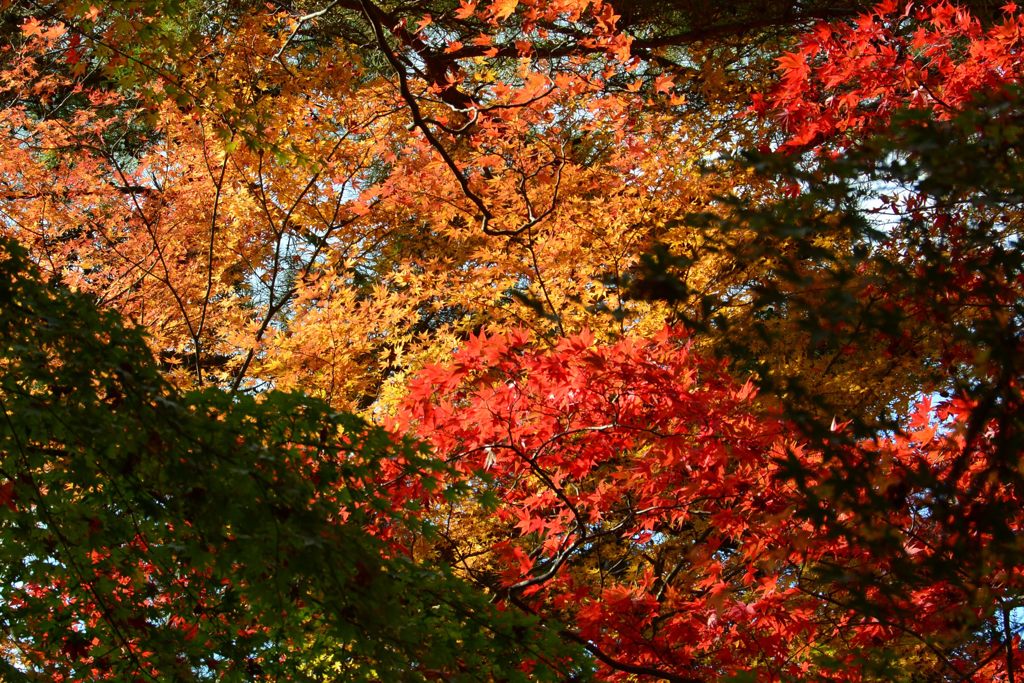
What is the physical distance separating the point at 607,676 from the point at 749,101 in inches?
235

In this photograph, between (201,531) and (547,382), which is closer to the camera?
(201,531)

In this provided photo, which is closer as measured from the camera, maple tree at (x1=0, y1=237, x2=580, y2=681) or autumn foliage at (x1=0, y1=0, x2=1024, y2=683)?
autumn foliage at (x1=0, y1=0, x2=1024, y2=683)

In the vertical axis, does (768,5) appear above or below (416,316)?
above

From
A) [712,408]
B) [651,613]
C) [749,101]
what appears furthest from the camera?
[749,101]

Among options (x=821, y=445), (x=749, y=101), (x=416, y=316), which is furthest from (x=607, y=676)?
(x=749, y=101)

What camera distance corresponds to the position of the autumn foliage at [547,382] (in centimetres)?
255

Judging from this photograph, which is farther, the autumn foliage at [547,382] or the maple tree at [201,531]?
the maple tree at [201,531]

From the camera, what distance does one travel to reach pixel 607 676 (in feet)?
16.5

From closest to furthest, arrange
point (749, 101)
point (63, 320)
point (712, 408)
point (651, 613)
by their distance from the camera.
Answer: point (63, 320), point (712, 408), point (651, 613), point (749, 101)

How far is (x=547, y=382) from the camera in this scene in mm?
4941

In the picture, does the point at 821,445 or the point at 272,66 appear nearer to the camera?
the point at 821,445

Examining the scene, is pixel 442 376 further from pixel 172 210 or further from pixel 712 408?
pixel 172 210

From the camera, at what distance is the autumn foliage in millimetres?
2553

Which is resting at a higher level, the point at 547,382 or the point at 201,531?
the point at 547,382
